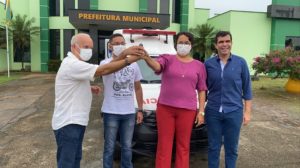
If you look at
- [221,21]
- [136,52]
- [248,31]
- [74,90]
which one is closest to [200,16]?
[221,21]

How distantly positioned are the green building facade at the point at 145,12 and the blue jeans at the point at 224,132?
2013cm

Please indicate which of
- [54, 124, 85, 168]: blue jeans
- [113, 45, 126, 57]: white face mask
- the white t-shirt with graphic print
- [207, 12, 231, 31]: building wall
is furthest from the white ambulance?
[207, 12, 231, 31]: building wall

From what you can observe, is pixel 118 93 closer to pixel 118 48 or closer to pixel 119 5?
pixel 118 48

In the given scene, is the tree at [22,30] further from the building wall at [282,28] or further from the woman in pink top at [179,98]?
the woman in pink top at [179,98]

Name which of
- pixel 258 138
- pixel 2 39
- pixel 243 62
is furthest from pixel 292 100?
pixel 2 39

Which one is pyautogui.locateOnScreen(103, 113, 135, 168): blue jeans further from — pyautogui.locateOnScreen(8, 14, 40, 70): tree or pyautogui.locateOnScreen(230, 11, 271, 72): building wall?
pyautogui.locateOnScreen(8, 14, 40, 70): tree

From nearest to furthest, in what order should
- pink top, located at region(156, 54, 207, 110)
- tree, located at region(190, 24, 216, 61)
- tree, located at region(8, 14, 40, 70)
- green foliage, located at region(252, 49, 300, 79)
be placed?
pink top, located at region(156, 54, 207, 110), green foliage, located at region(252, 49, 300, 79), tree, located at region(8, 14, 40, 70), tree, located at region(190, 24, 216, 61)

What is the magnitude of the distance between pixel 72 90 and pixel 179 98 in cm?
127

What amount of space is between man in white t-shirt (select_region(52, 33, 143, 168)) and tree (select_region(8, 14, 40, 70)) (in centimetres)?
2259

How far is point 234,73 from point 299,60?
34.8ft

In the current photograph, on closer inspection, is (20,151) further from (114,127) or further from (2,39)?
(2,39)

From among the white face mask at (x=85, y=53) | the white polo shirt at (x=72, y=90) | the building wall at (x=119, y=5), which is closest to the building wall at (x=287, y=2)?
the building wall at (x=119, y=5)

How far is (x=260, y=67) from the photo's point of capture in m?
14.3

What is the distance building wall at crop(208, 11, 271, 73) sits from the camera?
2436 cm
